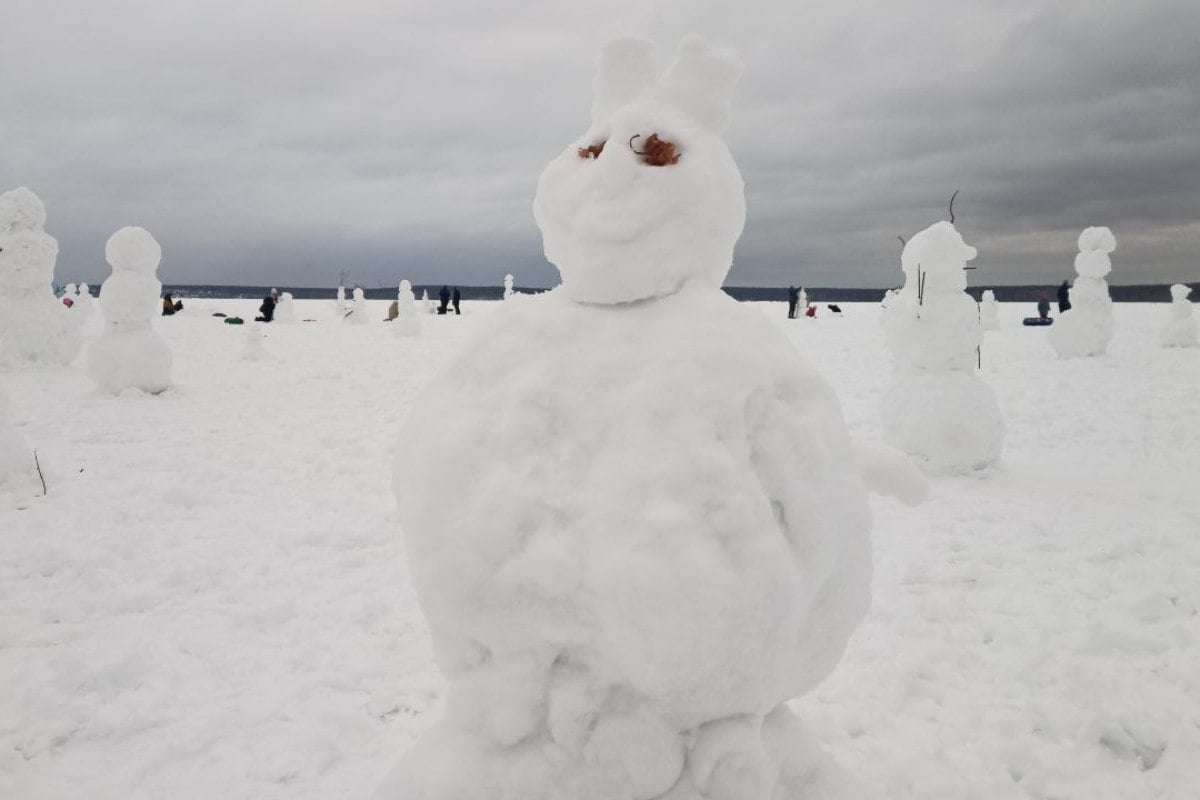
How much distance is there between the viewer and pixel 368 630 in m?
4.39

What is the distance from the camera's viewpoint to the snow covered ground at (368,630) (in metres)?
3.20

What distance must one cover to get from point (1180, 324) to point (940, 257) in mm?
14531

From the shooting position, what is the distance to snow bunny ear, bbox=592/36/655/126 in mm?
2348

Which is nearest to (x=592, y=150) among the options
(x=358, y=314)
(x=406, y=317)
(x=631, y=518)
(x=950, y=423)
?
(x=631, y=518)

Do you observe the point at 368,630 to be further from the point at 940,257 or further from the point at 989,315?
the point at 989,315

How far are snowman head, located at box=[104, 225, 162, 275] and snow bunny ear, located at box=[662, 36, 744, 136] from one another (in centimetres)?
1114

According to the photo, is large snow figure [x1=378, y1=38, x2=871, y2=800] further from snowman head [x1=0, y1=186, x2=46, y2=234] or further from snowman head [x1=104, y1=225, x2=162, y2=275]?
snowman head [x1=0, y1=186, x2=46, y2=234]

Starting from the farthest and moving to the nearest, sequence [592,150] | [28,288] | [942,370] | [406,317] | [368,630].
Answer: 1. [406,317]
2. [28,288]
3. [942,370]
4. [368,630]
5. [592,150]

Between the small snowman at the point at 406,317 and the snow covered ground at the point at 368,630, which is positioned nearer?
the snow covered ground at the point at 368,630

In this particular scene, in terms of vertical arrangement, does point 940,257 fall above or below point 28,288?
above

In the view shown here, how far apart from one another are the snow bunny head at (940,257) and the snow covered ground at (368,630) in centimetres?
203

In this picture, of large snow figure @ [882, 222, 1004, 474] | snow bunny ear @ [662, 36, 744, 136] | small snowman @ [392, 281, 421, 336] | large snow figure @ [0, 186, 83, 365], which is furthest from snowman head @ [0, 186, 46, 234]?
snow bunny ear @ [662, 36, 744, 136]

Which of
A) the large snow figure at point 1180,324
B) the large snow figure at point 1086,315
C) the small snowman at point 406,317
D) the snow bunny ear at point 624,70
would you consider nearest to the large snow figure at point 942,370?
the snow bunny ear at point 624,70

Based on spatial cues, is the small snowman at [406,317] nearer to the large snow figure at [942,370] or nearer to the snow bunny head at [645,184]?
the large snow figure at [942,370]
